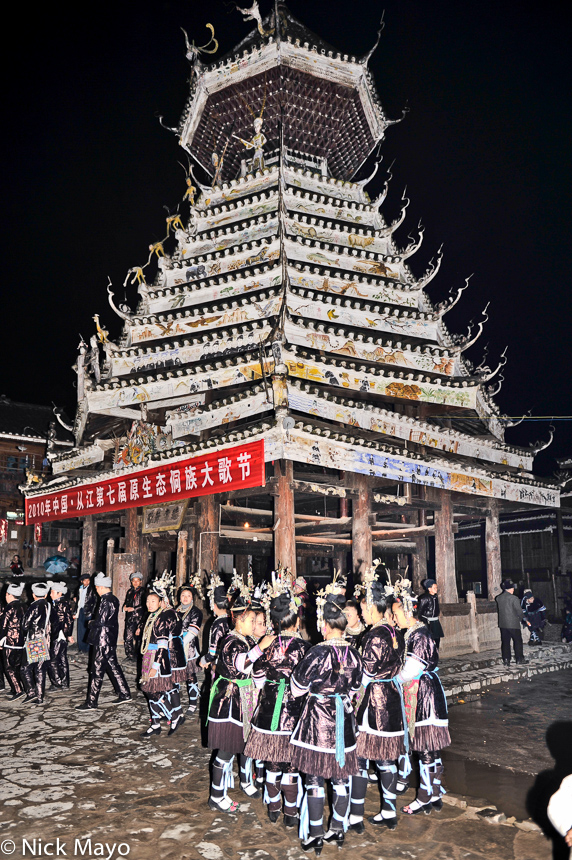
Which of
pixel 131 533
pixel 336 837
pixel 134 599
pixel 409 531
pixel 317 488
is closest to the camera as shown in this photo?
pixel 336 837

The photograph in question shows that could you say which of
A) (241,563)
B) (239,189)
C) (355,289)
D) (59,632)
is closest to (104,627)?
(59,632)

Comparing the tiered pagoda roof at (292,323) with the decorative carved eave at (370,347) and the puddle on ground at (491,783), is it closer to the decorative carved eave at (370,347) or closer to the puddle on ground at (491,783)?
the decorative carved eave at (370,347)

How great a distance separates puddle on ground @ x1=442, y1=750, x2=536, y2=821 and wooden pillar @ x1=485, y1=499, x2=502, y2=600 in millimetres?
10956

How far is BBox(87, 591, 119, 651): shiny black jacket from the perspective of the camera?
10.4 metres

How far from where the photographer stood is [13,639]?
11.5 m

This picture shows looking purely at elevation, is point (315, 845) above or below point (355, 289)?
below

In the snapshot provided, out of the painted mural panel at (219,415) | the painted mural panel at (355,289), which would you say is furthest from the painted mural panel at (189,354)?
the painted mural panel at (355,289)

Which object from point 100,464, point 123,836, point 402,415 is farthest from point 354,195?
point 123,836

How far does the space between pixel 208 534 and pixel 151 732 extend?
665cm

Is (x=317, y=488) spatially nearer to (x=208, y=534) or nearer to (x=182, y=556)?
(x=208, y=534)

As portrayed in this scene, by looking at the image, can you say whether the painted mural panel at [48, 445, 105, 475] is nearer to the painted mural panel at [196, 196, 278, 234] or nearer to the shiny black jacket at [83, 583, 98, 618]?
the shiny black jacket at [83, 583, 98, 618]

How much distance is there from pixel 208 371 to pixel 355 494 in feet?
16.3

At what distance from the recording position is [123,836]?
5250 millimetres

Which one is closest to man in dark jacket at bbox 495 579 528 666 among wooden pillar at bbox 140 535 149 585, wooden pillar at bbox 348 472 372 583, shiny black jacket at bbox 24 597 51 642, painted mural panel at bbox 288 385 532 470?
wooden pillar at bbox 348 472 372 583
